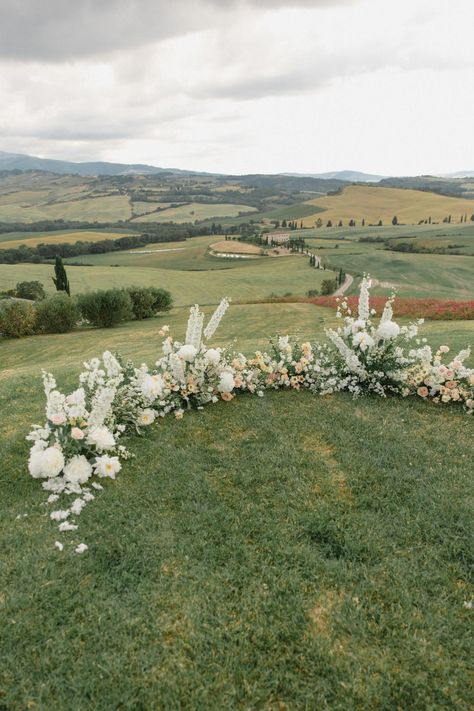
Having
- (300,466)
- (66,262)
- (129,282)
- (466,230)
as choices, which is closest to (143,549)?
(300,466)

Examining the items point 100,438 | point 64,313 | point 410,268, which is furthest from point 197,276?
point 100,438

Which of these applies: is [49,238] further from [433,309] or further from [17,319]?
[433,309]

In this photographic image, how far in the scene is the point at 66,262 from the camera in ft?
333

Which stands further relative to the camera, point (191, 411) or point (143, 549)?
point (191, 411)

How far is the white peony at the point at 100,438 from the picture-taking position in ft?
21.1

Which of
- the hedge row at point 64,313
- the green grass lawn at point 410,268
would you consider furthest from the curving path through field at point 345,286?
the hedge row at point 64,313

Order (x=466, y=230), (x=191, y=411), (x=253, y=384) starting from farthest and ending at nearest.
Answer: (x=466, y=230) → (x=253, y=384) → (x=191, y=411)

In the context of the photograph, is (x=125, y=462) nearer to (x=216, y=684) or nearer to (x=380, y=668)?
(x=216, y=684)

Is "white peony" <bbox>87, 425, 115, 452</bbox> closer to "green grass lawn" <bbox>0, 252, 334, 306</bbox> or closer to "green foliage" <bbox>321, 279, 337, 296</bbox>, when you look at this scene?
"green grass lawn" <bbox>0, 252, 334, 306</bbox>

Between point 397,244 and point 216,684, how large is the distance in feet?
360

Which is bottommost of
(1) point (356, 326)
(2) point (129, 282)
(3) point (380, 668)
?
(2) point (129, 282)

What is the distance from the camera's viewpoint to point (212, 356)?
8.52 m

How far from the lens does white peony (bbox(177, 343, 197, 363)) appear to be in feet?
27.0

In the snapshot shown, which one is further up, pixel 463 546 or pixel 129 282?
pixel 463 546
